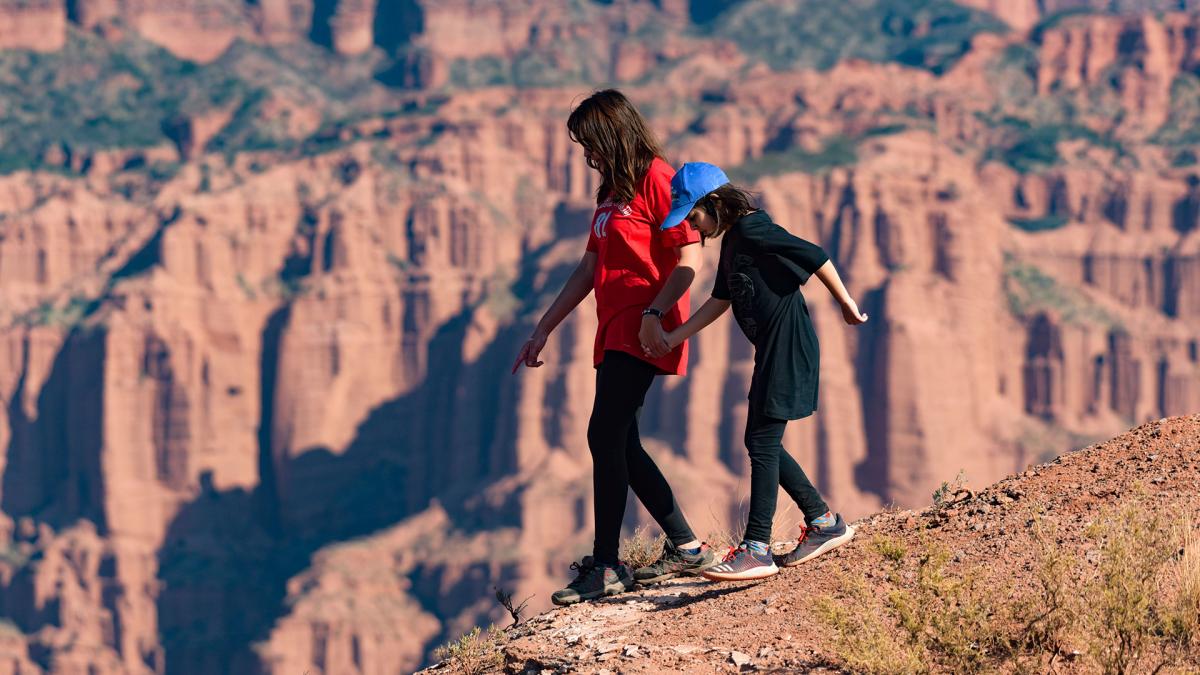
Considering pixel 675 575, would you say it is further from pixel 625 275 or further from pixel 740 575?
pixel 625 275

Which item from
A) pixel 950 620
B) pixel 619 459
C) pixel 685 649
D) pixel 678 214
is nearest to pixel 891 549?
pixel 950 620

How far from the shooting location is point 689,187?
12.3m

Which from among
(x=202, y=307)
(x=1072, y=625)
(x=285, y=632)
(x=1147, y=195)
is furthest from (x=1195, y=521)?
(x=1147, y=195)

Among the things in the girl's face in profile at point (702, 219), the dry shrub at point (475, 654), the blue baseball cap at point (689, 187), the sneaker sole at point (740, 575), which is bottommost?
the dry shrub at point (475, 654)

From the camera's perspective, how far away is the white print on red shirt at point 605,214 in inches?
502

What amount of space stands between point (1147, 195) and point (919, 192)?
2380 centimetres

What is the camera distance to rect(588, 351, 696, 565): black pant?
12711mm

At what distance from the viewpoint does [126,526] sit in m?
131

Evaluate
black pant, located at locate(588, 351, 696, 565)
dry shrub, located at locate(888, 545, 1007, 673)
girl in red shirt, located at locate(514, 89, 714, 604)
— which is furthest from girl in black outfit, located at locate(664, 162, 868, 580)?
dry shrub, located at locate(888, 545, 1007, 673)

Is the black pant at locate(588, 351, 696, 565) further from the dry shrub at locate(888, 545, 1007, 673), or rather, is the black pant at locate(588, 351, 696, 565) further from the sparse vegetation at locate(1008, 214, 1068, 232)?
the sparse vegetation at locate(1008, 214, 1068, 232)

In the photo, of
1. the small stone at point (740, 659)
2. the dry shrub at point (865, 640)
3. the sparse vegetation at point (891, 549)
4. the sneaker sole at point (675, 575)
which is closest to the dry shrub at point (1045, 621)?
the dry shrub at point (865, 640)

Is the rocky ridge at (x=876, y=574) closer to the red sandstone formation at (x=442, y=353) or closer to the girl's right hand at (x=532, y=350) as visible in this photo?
the girl's right hand at (x=532, y=350)

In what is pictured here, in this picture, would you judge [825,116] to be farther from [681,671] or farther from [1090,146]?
[681,671]

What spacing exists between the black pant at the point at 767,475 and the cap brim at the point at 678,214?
1181mm
